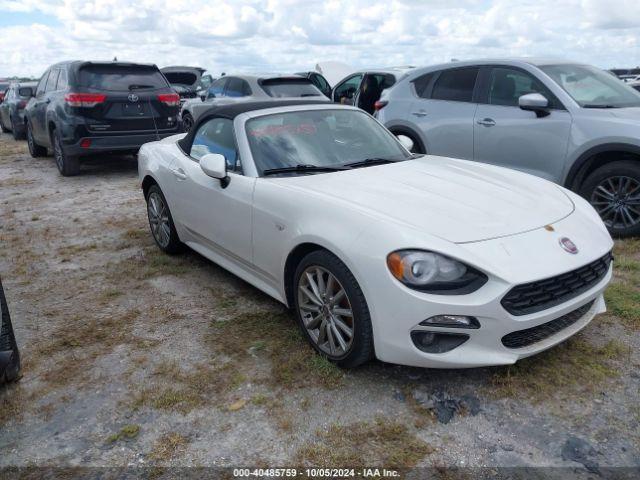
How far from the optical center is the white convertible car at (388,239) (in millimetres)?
2725

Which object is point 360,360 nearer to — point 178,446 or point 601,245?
point 178,446

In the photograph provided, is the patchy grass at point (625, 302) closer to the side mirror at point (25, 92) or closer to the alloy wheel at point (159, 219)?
the alloy wheel at point (159, 219)

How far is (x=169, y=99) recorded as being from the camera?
938 centimetres

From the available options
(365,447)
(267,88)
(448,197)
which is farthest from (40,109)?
(365,447)

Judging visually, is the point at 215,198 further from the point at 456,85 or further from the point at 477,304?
the point at 456,85

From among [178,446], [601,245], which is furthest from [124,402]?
[601,245]

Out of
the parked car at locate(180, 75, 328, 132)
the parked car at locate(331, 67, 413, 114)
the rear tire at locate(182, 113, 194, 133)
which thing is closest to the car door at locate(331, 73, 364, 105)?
the parked car at locate(331, 67, 413, 114)

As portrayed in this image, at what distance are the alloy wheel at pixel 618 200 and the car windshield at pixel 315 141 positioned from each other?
221 centimetres

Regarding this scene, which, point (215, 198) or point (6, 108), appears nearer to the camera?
point (215, 198)

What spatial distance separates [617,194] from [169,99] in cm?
703

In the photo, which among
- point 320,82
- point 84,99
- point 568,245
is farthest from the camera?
point 320,82

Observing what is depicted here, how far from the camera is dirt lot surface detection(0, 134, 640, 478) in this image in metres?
2.58

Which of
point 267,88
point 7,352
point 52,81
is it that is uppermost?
point 52,81

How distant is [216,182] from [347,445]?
7.22 feet
